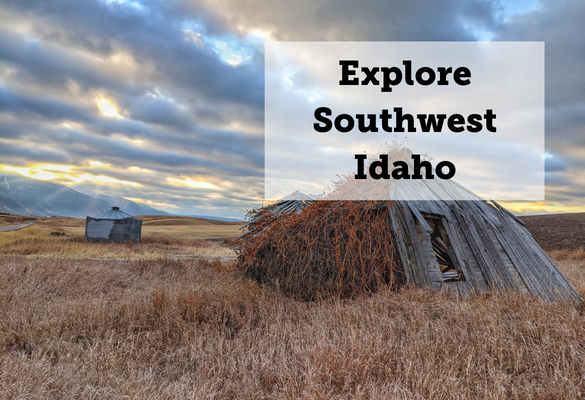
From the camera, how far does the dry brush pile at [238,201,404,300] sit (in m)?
7.69

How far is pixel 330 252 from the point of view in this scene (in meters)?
8.20

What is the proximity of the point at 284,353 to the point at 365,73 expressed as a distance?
6.66 meters

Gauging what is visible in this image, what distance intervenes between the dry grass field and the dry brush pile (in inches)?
28.9

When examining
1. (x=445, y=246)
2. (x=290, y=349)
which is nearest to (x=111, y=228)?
(x=445, y=246)

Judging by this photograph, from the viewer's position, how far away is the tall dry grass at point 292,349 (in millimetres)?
3551

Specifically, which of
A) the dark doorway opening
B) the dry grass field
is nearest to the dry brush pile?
the dry grass field

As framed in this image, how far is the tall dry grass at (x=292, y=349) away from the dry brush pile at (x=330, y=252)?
0.77 m

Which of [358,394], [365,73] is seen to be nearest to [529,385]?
[358,394]

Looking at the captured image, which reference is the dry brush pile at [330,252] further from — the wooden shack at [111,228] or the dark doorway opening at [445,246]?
the wooden shack at [111,228]

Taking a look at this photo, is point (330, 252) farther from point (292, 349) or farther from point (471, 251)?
point (292, 349)

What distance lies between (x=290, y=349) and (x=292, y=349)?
0.04 meters

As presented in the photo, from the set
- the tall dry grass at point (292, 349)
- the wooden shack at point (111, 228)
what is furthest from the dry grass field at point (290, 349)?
the wooden shack at point (111, 228)

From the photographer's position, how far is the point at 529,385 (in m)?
3.57

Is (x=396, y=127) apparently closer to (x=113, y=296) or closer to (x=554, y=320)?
(x=554, y=320)
